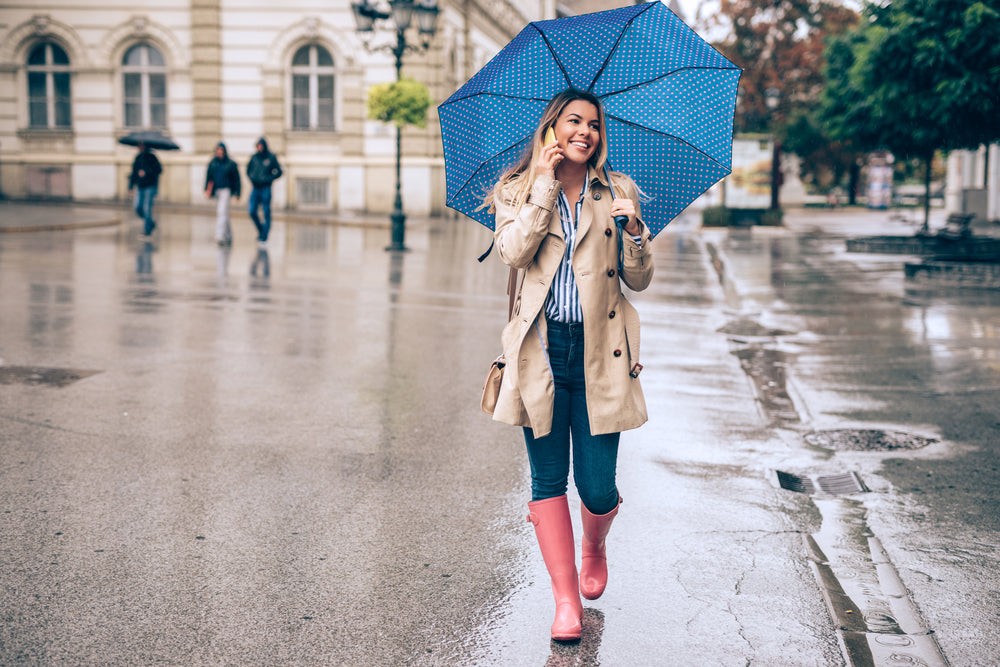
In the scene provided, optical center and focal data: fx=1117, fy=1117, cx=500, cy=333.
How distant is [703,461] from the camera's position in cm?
635

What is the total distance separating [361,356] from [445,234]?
17.2m

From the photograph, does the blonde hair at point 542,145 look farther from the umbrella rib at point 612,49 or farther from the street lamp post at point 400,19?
the street lamp post at point 400,19

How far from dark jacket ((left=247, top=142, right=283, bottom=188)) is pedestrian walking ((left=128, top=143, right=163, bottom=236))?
2.85 metres

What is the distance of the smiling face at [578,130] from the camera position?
3.86 m

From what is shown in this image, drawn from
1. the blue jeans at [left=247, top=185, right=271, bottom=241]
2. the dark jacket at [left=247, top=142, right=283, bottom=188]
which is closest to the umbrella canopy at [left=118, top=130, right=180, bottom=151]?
the blue jeans at [left=247, top=185, right=271, bottom=241]

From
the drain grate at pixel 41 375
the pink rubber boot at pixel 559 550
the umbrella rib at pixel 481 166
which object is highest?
the umbrella rib at pixel 481 166

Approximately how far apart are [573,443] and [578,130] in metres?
1.10

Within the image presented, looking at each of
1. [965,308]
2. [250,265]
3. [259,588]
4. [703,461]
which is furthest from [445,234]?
[259,588]

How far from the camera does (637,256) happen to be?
12.7 ft

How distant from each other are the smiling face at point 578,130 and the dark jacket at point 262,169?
16460mm

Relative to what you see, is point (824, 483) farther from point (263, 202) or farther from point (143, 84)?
point (143, 84)

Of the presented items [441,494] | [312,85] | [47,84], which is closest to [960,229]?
[312,85]

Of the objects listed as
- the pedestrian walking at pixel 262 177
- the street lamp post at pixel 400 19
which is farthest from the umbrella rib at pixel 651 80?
the pedestrian walking at pixel 262 177

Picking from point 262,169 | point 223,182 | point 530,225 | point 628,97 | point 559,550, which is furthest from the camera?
point 223,182
